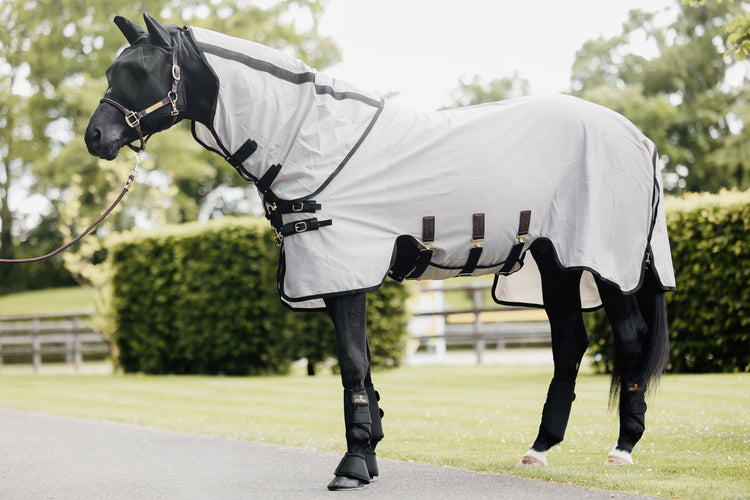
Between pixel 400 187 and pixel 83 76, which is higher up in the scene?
pixel 83 76

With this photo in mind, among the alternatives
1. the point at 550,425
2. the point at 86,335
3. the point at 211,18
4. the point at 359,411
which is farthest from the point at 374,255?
the point at 211,18

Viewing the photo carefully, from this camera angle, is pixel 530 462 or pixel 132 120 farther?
pixel 530 462

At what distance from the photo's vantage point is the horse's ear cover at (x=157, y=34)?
382 centimetres

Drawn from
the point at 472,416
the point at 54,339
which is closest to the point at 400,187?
the point at 472,416

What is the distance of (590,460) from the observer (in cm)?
462

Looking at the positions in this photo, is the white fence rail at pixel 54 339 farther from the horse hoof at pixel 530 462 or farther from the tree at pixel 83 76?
the horse hoof at pixel 530 462

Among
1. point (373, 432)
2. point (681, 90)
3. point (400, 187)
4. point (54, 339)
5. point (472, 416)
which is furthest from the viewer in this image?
point (681, 90)

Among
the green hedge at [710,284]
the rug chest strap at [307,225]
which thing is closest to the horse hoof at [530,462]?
the rug chest strap at [307,225]

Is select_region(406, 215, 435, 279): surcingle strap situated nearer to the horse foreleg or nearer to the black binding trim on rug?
the horse foreleg

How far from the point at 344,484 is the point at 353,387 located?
1.50 ft

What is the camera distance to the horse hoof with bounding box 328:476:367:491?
383 cm

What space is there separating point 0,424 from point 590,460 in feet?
17.8

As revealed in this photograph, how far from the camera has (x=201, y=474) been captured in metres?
4.54

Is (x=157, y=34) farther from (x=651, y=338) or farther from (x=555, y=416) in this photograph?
(x=651, y=338)
